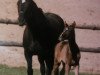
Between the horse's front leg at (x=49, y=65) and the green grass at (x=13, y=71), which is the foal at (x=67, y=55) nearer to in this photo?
the horse's front leg at (x=49, y=65)

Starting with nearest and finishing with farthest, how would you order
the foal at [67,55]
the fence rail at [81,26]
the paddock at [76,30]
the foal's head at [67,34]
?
the foal's head at [67,34] < the foal at [67,55] < the fence rail at [81,26] < the paddock at [76,30]

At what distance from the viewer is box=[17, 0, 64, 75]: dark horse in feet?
34.1

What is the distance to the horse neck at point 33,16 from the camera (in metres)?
10.4

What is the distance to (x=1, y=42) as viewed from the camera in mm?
13852

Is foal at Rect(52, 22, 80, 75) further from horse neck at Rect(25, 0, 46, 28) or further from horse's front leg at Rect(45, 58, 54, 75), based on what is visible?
horse neck at Rect(25, 0, 46, 28)

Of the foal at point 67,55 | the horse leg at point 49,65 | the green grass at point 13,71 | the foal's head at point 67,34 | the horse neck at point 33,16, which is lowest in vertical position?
the green grass at point 13,71

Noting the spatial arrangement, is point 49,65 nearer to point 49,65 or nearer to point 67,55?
point 49,65

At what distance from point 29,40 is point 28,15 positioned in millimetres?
643

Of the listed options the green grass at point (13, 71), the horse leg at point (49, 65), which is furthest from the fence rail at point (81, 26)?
the horse leg at point (49, 65)

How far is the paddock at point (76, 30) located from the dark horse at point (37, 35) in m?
2.79

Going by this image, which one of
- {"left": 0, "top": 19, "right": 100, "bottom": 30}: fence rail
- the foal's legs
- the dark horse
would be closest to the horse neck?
the dark horse

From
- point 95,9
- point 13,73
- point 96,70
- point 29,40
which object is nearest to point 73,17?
point 95,9

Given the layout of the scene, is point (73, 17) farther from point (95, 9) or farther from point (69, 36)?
point (69, 36)

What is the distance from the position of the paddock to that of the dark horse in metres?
2.79
